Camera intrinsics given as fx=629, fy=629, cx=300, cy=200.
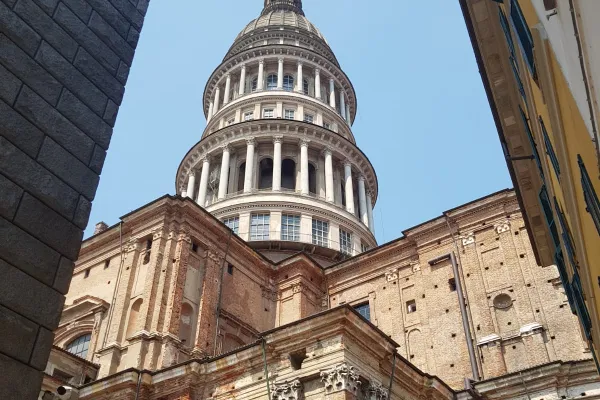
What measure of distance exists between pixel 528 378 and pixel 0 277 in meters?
18.2

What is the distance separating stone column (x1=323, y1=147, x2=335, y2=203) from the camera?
121ft

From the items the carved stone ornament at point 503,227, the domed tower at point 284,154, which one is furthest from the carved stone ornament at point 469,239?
the domed tower at point 284,154

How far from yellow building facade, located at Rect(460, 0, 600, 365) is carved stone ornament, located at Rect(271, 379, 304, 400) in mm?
7238

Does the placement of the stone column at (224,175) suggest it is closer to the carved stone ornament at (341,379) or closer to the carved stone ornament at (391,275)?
the carved stone ornament at (391,275)

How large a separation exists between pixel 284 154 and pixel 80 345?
1824 cm

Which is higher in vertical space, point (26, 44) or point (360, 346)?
point (360, 346)

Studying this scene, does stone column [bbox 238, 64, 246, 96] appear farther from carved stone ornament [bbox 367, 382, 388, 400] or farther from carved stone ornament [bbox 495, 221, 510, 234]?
carved stone ornament [bbox 367, 382, 388, 400]

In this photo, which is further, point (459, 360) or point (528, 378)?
point (459, 360)

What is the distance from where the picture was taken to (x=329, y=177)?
37.3m

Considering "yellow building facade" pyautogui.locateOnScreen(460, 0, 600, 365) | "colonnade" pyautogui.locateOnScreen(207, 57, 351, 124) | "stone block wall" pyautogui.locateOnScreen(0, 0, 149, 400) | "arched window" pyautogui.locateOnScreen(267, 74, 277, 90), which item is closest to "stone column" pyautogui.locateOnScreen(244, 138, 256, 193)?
"colonnade" pyautogui.locateOnScreen(207, 57, 351, 124)

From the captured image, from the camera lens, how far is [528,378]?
20234 millimetres

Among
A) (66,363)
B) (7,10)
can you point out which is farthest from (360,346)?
(7,10)

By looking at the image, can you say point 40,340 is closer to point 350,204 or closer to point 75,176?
point 75,176

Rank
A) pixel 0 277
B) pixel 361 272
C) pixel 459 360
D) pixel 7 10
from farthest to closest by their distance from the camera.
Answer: pixel 361 272, pixel 459 360, pixel 7 10, pixel 0 277
